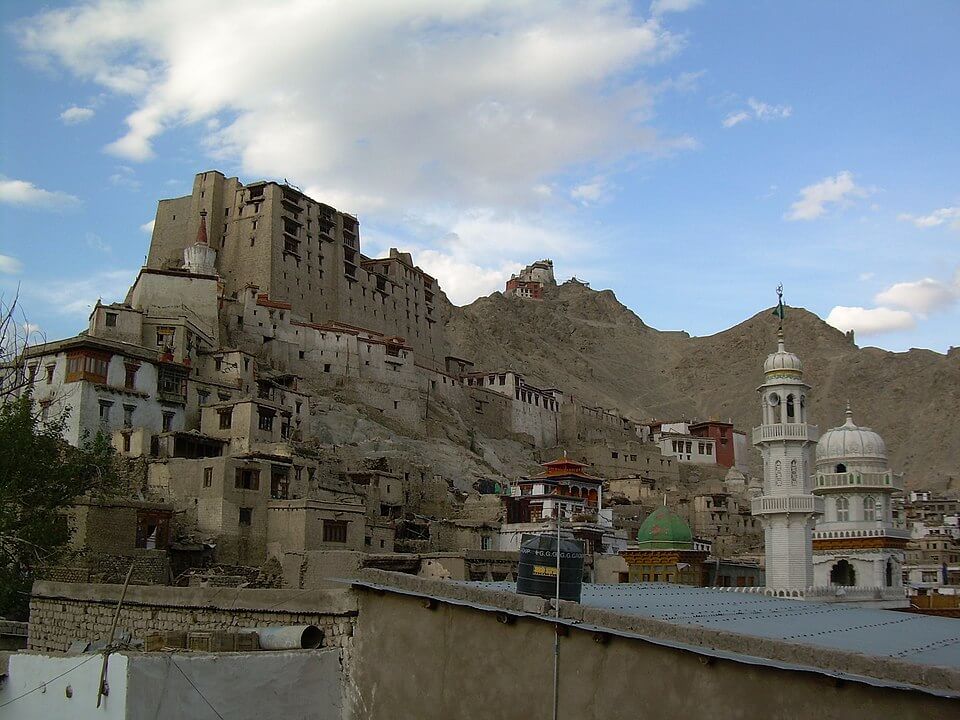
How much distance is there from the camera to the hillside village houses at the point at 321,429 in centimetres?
3650

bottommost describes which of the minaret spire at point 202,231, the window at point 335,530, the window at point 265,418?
the window at point 335,530

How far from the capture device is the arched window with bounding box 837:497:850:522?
38031mm

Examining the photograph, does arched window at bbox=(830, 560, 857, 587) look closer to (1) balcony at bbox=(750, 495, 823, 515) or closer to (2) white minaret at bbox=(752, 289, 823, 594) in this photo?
(2) white minaret at bbox=(752, 289, 823, 594)

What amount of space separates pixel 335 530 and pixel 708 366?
470ft

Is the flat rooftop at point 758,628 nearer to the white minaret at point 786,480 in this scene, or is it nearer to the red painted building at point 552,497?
the white minaret at point 786,480

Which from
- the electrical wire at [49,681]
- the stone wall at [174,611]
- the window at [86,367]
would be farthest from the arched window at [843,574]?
the window at [86,367]

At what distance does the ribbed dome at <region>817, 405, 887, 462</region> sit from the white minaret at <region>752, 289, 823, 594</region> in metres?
4.32

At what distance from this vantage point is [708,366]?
570 ft

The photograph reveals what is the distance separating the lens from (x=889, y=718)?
9.04 m

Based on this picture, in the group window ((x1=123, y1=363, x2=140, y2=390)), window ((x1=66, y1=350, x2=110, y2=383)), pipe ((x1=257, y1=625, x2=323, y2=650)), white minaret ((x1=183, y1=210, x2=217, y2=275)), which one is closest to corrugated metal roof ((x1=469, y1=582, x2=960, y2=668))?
pipe ((x1=257, y1=625, x2=323, y2=650))

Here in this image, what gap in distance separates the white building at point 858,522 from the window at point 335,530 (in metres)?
17.7

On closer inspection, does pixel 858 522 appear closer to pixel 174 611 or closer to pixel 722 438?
pixel 174 611

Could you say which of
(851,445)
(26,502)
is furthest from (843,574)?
(26,502)

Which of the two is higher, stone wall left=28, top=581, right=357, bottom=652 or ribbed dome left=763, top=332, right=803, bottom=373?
ribbed dome left=763, top=332, right=803, bottom=373
